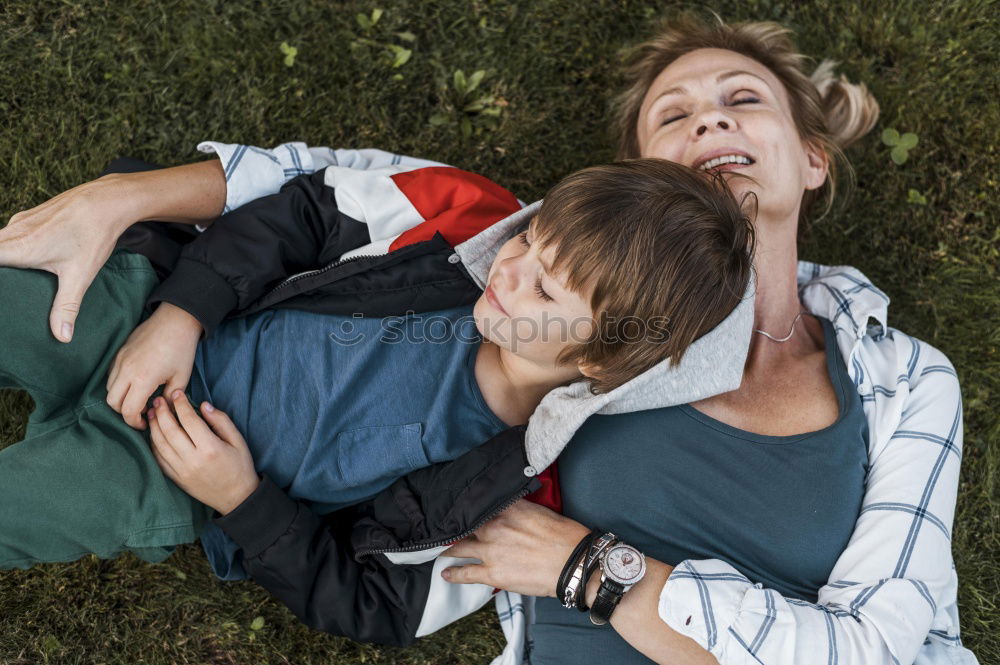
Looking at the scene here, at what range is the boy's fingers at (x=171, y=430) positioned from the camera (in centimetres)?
287

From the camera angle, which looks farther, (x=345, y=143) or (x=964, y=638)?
(x=345, y=143)

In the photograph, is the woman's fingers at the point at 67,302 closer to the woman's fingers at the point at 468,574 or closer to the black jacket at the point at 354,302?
the black jacket at the point at 354,302

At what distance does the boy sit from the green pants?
7cm

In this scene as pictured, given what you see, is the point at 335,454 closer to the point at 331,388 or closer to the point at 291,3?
the point at 331,388

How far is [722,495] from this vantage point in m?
2.93

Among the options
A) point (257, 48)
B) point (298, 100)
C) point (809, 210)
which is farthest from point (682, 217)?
point (257, 48)

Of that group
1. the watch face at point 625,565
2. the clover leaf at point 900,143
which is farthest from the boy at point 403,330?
the clover leaf at point 900,143

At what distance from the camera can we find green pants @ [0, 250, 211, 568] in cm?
266

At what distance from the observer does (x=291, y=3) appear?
3963 millimetres

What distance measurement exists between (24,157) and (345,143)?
1.54m

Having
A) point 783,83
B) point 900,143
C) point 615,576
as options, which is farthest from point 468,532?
point 900,143

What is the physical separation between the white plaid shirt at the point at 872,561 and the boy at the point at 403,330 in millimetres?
422

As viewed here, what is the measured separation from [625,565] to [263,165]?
2179 millimetres

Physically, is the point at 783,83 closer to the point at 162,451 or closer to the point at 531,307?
the point at 531,307
